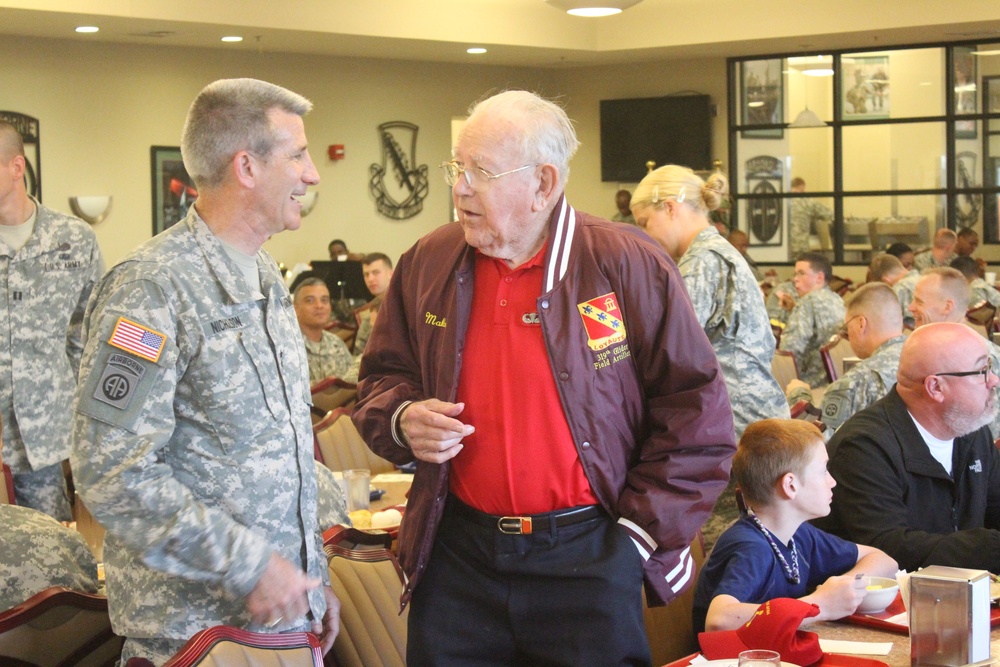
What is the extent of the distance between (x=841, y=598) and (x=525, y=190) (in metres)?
1.11

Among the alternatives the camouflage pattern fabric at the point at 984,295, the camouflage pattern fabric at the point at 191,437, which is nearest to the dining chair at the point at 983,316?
the camouflage pattern fabric at the point at 984,295

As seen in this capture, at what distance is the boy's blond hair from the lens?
109 inches

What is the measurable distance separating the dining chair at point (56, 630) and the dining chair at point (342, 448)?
200cm

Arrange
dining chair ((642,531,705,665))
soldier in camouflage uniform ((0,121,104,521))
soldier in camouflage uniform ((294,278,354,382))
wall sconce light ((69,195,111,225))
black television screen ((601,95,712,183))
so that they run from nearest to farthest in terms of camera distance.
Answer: dining chair ((642,531,705,665)) → soldier in camouflage uniform ((0,121,104,521)) → soldier in camouflage uniform ((294,278,354,382)) → wall sconce light ((69,195,111,225)) → black television screen ((601,95,712,183))

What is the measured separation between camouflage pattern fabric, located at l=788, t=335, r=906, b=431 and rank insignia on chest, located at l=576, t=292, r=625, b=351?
296 cm

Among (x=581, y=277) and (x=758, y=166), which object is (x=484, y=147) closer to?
(x=581, y=277)

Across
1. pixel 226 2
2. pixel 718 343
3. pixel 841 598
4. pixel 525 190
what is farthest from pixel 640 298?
pixel 226 2

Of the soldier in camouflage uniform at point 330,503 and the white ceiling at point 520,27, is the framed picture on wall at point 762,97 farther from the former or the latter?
the soldier in camouflage uniform at point 330,503

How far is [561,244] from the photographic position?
2184 millimetres

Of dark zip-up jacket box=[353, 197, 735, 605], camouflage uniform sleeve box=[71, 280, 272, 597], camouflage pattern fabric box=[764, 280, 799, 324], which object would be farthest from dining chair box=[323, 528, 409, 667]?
camouflage pattern fabric box=[764, 280, 799, 324]

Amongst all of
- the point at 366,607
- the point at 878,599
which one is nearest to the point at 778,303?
the point at 878,599

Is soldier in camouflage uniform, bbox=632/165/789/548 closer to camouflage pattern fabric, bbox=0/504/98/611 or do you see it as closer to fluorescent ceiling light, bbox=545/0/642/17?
camouflage pattern fabric, bbox=0/504/98/611

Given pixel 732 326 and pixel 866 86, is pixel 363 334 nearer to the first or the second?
pixel 732 326

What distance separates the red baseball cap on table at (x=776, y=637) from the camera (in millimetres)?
2133
